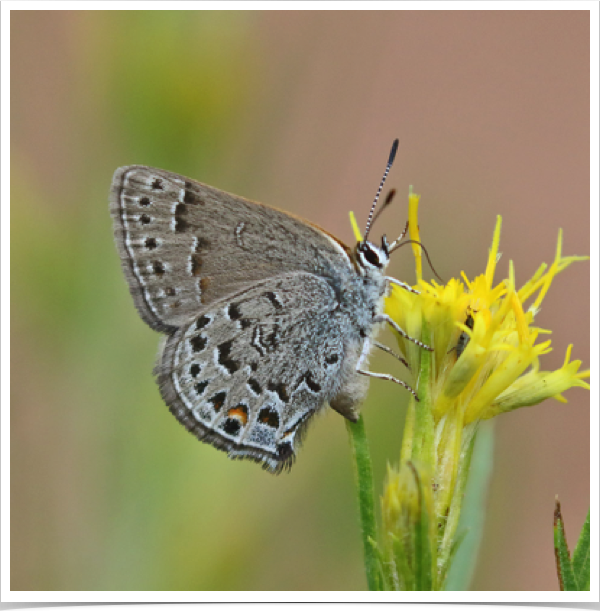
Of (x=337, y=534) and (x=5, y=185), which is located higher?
(x=5, y=185)

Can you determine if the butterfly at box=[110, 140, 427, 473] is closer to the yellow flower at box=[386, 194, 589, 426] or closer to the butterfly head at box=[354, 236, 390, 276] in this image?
the butterfly head at box=[354, 236, 390, 276]

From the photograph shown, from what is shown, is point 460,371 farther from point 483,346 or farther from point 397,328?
point 397,328

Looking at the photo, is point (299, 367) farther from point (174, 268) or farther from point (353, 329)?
point (174, 268)

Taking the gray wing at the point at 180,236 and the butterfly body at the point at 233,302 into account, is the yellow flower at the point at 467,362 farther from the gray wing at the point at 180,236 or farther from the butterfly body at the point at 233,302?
the gray wing at the point at 180,236

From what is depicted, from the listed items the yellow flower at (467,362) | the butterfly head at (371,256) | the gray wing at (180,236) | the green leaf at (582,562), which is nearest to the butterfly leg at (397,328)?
the yellow flower at (467,362)

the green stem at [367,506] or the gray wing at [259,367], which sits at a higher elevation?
the gray wing at [259,367]

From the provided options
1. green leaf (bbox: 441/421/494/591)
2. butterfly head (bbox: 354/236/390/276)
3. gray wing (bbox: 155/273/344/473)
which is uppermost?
butterfly head (bbox: 354/236/390/276)

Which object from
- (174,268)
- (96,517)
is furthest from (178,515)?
(174,268)

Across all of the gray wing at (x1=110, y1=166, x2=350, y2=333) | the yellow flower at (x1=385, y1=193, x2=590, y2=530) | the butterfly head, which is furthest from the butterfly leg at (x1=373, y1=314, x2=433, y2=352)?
the gray wing at (x1=110, y1=166, x2=350, y2=333)
